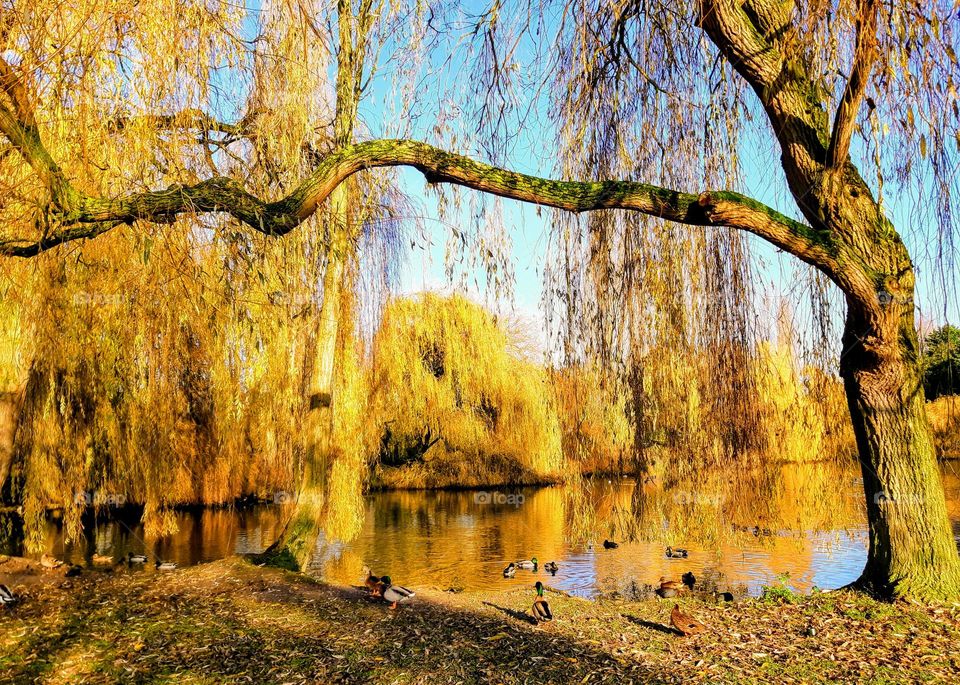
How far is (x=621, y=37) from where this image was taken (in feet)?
13.9

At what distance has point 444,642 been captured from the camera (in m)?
4.14

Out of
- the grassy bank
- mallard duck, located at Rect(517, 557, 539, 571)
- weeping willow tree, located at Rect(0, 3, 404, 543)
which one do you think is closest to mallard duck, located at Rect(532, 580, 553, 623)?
the grassy bank

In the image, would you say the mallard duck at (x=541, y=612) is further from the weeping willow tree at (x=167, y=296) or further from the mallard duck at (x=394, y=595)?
the weeping willow tree at (x=167, y=296)

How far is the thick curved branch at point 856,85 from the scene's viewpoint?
10.4 feet

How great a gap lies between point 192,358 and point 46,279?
3.08m

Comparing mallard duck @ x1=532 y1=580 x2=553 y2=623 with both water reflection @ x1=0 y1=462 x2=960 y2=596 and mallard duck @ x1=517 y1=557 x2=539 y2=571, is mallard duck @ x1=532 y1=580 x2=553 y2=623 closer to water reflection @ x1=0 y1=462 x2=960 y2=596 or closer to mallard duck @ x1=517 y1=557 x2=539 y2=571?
water reflection @ x1=0 y1=462 x2=960 y2=596

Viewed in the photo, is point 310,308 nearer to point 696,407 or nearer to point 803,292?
A: point 696,407

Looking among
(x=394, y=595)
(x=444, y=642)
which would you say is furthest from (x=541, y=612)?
(x=394, y=595)

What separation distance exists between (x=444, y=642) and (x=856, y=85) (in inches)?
143

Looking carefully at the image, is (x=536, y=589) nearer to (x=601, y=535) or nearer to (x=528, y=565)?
(x=528, y=565)

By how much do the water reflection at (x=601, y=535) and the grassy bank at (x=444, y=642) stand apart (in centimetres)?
74
